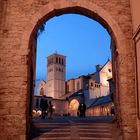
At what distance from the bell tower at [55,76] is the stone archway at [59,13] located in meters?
58.0

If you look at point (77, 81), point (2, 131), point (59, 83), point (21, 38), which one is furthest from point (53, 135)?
point (59, 83)

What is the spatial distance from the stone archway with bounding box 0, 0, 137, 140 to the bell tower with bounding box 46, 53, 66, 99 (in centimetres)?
5805

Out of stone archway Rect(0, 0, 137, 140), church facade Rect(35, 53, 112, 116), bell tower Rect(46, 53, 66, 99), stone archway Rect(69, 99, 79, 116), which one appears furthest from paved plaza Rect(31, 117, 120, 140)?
bell tower Rect(46, 53, 66, 99)

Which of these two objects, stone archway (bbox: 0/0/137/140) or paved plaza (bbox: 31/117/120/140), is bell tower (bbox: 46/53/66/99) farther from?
stone archway (bbox: 0/0/137/140)

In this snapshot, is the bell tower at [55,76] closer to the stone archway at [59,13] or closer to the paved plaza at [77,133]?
the paved plaza at [77,133]

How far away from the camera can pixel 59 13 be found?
8.50 metres

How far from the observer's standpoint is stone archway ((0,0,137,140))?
7.43 m

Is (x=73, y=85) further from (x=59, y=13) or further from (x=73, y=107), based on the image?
(x=59, y=13)

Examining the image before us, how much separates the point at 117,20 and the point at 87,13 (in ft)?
3.35

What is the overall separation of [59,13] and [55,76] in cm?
6119

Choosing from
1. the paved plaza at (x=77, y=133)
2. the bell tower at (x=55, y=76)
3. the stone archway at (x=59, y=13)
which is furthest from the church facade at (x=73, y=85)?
the stone archway at (x=59, y=13)

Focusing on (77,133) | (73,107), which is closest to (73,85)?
(73,107)

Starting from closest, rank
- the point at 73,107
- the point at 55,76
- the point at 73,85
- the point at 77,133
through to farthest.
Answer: the point at 77,133 → the point at 73,107 → the point at 73,85 → the point at 55,76

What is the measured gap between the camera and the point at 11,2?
8.29 meters
